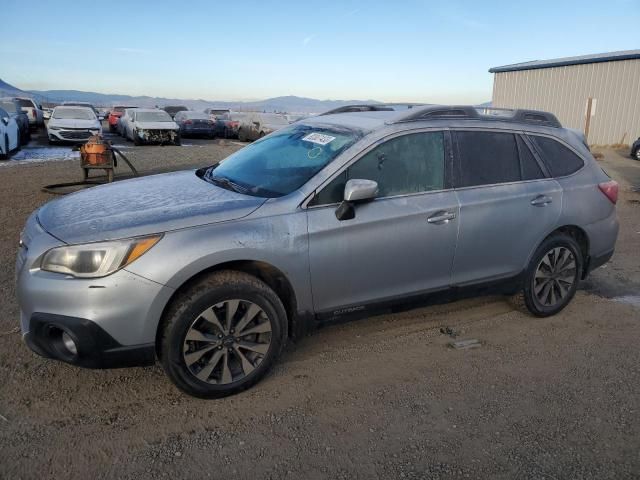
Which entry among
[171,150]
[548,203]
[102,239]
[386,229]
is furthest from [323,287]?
[171,150]

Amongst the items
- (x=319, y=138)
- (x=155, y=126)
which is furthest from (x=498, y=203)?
(x=155, y=126)

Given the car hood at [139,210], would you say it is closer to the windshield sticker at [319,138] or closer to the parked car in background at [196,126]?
the windshield sticker at [319,138]

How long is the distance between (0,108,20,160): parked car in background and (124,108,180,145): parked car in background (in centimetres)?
499

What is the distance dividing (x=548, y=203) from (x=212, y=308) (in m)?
2.93

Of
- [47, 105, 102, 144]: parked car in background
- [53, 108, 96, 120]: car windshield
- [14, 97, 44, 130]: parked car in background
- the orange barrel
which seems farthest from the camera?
[14, 97, 44, 130]: parked car in background

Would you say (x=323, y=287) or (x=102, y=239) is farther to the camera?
(x=323, y=287)

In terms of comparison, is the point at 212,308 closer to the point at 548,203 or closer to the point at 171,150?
the point at 548,203

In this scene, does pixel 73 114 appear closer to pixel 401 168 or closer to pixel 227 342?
pixel 401 168

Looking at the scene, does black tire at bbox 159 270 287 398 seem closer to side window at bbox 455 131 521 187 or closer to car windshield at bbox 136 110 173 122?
side window at bbox 455 131 521 187

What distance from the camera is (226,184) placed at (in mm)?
3932

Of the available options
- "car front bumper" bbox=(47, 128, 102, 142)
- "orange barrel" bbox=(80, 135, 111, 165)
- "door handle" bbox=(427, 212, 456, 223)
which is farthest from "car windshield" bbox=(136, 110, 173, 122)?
"door handle" bbox=(427, 212, 456, 223)

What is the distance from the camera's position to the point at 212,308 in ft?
10.3

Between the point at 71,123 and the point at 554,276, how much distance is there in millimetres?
18595

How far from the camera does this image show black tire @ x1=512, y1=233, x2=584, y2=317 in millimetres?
4500
